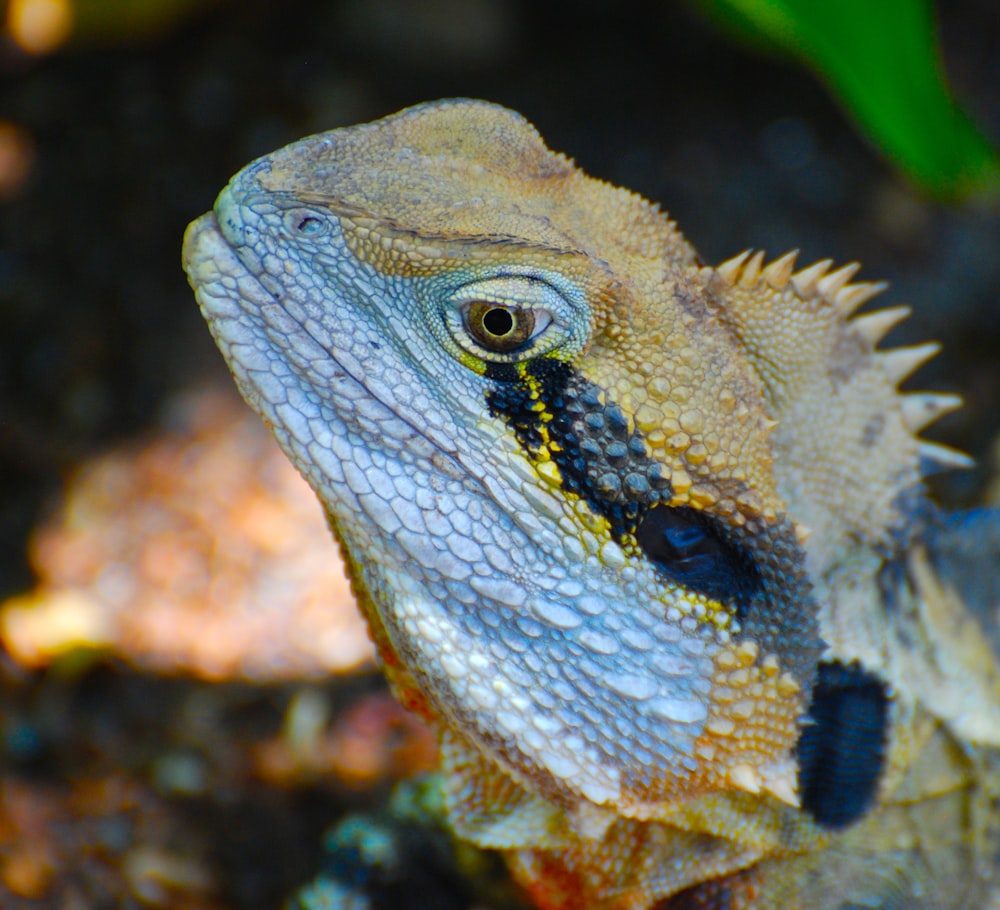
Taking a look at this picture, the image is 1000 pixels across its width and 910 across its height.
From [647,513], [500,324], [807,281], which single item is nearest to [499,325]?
[500,324]

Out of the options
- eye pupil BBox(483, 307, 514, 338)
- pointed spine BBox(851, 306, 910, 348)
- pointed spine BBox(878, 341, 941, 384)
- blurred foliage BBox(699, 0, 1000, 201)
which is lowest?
eye pupil BBox(483, 307, 514, 338)

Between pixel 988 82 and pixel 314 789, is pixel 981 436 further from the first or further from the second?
pixel 314 789

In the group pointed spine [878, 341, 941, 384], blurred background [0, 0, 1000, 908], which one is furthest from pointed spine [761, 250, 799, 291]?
blurred background [0, 0, 1000, 908]

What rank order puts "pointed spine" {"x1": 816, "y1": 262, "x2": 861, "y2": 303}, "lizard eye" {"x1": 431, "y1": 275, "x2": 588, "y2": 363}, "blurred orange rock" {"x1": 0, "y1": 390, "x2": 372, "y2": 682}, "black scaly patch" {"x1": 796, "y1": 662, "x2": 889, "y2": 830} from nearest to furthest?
"lizard eye" {"x1": 431, "y1": 275, "x2": 588, "y2": 363}
"black scaly patch" {"x1": 796, "y1": 662, "x2": 889, "y2": 830}
"pointed spine" {"x1": 816, "y1": 262, "x2": 861, "y2": 303}
"blurred orange rock" {"x1": 0, "y1": 390, "x2": 372, "y2": 682}

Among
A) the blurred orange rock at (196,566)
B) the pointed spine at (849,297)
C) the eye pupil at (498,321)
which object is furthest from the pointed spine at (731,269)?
the blurred orange rock at (196,566)

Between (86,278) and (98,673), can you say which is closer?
(98,673)

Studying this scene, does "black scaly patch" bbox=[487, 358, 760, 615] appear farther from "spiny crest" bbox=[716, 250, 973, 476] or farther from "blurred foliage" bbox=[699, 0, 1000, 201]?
"blurred foliage" bbox=[699, 0, 1000, 201]

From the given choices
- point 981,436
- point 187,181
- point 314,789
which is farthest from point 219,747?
point 981,436
